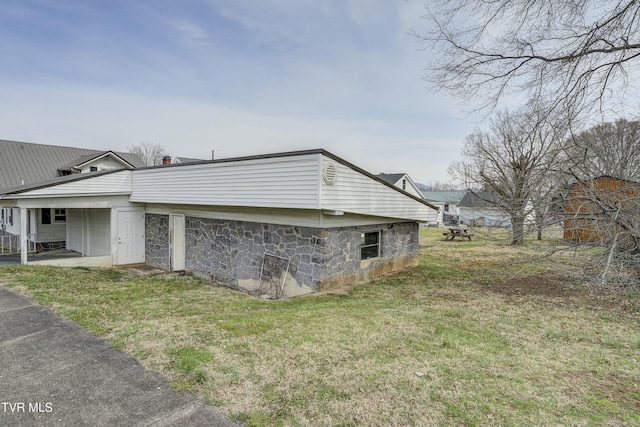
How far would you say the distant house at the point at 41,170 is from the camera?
49.4ft

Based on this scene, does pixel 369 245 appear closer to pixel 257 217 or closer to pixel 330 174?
pixel 257 217

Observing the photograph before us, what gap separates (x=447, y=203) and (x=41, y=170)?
125 feet

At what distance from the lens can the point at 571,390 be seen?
3.21 m

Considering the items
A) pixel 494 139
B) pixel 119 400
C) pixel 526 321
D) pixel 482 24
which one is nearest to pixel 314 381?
pixel 119 400

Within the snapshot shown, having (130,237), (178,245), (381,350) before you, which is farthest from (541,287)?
(130,237)

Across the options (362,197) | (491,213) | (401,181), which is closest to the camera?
(362,197)

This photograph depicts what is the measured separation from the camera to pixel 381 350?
4.04 m

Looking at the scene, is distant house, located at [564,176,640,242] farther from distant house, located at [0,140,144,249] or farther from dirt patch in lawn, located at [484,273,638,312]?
distant house, located at [0,140,144,249]

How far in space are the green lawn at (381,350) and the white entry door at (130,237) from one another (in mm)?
3402

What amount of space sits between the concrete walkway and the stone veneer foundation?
172 inches

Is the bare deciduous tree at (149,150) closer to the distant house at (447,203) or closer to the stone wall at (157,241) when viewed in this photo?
the distant house at (447,203)

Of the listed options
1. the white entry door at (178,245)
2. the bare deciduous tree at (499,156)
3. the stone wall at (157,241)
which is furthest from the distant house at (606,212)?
the stone wall at (157,241)

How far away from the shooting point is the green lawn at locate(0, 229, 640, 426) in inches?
111

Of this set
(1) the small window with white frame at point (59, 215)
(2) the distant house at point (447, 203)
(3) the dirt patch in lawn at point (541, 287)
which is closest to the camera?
(3) the dirt patch in lawn at point (541, 287)
